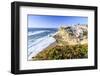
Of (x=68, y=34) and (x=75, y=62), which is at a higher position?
(x=68, y=34)

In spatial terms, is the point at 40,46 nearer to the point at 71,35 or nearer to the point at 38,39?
the point at 38,39

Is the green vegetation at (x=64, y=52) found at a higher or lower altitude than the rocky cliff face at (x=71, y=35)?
lower

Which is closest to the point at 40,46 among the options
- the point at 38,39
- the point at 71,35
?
the point at 38,39
